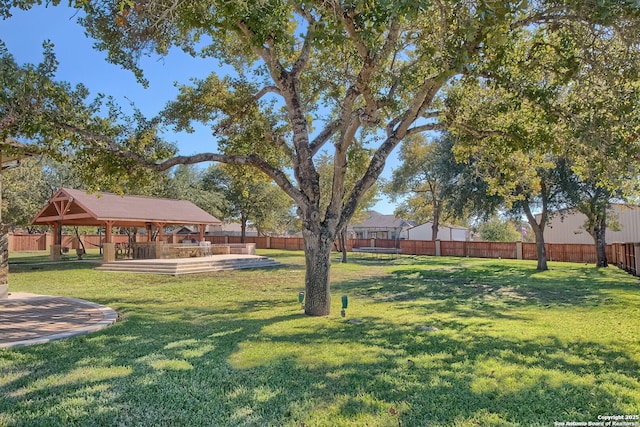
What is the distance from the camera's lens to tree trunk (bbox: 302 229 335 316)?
7711 mm

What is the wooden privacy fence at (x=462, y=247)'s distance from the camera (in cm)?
2264

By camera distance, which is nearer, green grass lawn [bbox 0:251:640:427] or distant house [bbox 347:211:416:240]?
green grass lawn [bbox 0:251:640:427]

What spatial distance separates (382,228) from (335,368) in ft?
160

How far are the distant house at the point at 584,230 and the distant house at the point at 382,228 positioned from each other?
18326 mm

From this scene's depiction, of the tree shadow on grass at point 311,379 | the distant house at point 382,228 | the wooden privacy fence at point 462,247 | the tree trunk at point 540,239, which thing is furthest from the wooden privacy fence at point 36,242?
the tree shadow on grass at point 311,379

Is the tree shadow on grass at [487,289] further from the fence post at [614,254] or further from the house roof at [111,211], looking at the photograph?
the house roof at [111,211]

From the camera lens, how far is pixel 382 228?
2073 inches

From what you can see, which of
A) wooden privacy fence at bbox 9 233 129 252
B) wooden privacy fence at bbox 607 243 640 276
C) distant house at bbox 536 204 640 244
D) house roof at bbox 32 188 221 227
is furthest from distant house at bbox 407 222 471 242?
wooden privacy fence at bbox 9 233 129 252

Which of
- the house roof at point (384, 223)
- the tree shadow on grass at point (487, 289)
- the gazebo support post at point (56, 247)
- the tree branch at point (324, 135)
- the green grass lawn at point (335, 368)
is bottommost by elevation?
the tree shadow on grass at point (487, 289)

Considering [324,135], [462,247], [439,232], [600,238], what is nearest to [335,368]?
[324,135]

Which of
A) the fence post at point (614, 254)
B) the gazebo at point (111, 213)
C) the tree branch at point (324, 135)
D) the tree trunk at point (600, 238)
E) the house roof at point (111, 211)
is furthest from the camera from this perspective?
the fence post at point (614, 254)

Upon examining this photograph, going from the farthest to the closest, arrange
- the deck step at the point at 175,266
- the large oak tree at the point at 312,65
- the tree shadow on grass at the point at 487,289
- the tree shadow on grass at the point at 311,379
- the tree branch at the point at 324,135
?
1. the deck step at the point at 175,266
2. the tree shadow on grass at the point at 487,289
3. the tree branch at the point at 324,135
4. the large oak tree at the point at 312,65
5. the tree shadow on grass at the point at 311,379

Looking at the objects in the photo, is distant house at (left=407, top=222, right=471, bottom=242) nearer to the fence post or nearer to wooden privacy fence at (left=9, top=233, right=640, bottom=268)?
wooden privacy fence at (left=9, top=233, right=640, bottom=268)

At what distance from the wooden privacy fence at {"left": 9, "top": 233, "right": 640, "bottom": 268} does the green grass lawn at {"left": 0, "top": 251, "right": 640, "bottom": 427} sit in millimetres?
14317
